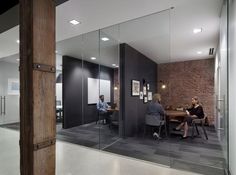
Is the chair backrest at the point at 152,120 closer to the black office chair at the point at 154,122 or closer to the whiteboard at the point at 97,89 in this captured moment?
the black office chair at the point at 154,122

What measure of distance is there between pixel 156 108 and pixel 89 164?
209 cm

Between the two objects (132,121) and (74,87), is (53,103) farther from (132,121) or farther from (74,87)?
(74,87)

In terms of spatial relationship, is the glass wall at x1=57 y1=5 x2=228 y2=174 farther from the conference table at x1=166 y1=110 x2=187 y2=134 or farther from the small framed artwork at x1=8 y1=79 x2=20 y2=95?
the small framed artwork at x1=8 y1=79 x2=20 y2=95

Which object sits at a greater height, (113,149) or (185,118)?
(185,118)

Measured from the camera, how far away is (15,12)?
2369 millimetres

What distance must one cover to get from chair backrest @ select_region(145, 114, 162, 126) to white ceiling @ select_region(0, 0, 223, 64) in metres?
1.66

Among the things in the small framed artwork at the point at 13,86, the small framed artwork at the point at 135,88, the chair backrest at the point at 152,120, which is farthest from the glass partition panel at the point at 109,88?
the small framed artwork at the point at 13,86

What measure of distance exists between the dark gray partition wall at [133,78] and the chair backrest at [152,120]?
148 millimetres

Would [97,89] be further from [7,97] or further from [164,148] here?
[7,97]

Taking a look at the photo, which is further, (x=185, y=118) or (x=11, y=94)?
(x=11, y=94)

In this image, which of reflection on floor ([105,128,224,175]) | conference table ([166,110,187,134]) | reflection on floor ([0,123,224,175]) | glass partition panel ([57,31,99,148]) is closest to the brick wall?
conference table ([166,110,187,134])

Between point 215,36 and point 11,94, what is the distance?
27.6 feet

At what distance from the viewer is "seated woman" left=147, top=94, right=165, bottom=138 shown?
401cm

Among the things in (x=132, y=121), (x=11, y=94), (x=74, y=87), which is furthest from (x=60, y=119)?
(x=11, y=94)
